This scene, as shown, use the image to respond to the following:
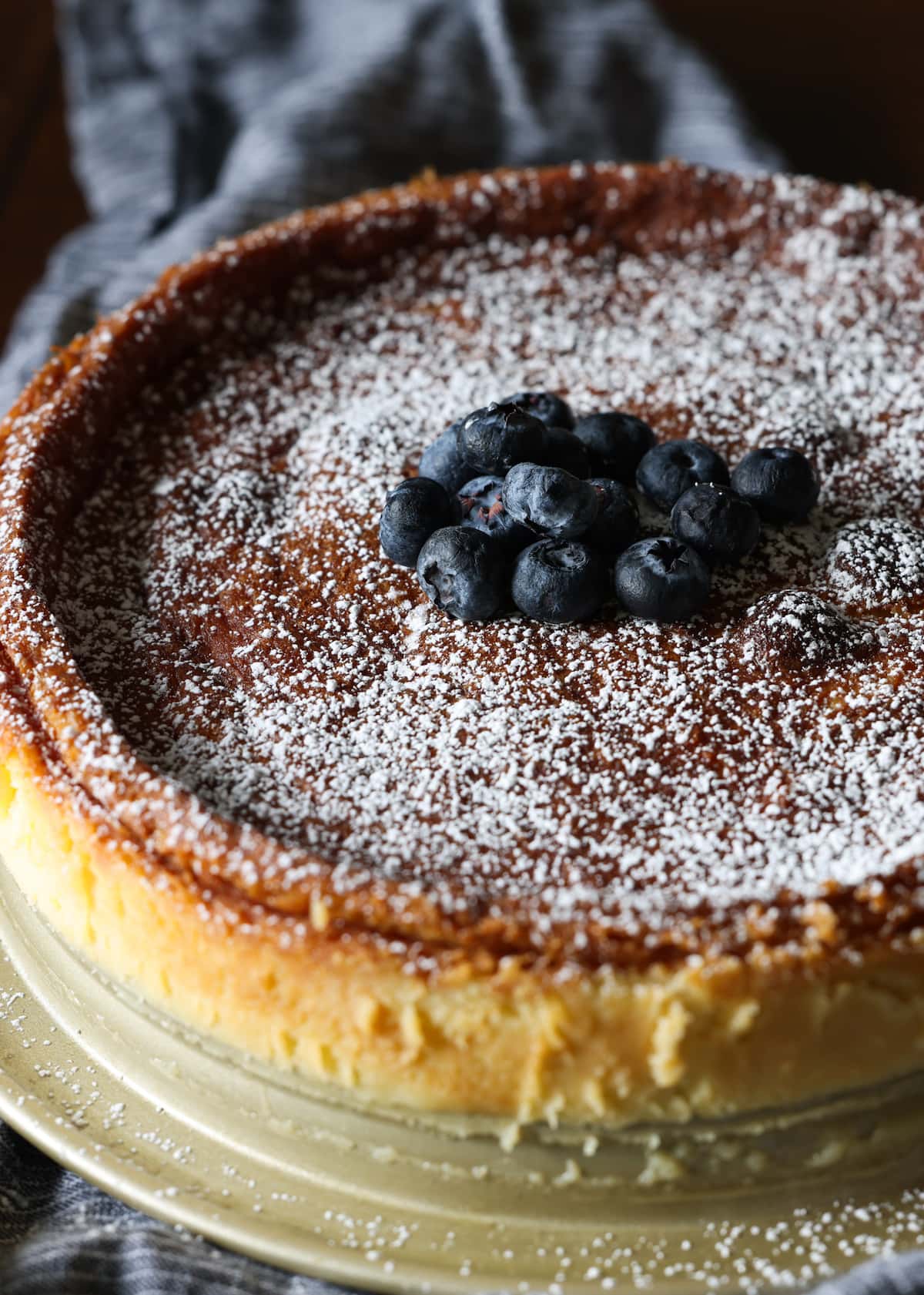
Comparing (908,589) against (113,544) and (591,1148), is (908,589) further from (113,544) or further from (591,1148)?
(113,544)

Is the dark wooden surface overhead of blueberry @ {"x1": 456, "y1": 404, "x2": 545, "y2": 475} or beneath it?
beneath

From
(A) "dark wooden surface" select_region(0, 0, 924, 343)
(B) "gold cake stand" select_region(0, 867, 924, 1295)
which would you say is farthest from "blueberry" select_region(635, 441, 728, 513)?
(A) "dark wooden surface" select_region(0, 0, 924, 343)

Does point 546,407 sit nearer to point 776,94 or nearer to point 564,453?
point 564,453

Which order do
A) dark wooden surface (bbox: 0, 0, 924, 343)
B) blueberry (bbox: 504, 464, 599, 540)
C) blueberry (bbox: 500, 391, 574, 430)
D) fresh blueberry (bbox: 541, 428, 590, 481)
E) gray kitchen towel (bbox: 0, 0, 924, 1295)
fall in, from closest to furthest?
blueberry (bbox: 504, 464, 599, 540), fresh blueberry (bbox: 541, 428, 590, 481), blueberry (bbox: 500, 391, 574, 430), gray kitchen towel (bbox: 0, 0, 924, 1295), dark wooden surface (bbox: 0, 0, 924, 343)

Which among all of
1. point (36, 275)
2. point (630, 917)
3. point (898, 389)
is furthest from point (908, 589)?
point (36, 275)

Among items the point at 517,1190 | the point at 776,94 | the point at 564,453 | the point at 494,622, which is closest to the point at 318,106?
the point at 776,94

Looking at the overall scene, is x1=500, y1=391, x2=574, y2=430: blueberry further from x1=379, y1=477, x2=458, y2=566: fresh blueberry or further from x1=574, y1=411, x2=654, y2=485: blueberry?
x1=379, y1=477, x2=458, y2=566: fresh blueberry

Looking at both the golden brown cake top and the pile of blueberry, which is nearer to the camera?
the golden brown cake top
